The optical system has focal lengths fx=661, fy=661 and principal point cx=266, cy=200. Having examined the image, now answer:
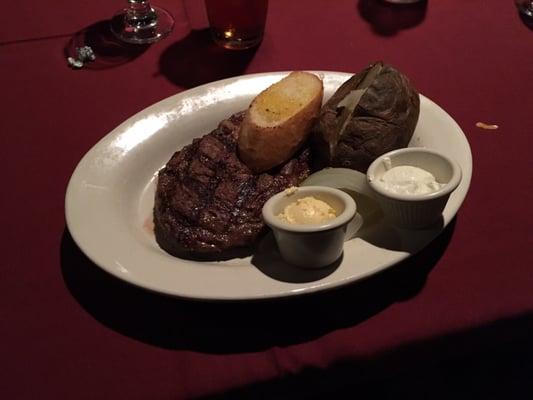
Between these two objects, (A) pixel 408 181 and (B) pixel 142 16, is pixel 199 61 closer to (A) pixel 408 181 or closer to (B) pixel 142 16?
(B) pixel 142 16

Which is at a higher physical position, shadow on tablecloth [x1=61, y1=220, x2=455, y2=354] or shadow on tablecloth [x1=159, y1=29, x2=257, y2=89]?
shadow on tablecloth [x1=159, y1=29, x2=257, y2=89]

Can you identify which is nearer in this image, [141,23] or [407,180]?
[407,180]

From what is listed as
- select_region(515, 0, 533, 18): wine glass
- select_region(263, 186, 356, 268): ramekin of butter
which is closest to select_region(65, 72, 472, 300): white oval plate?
select_region(263, 186, 356, 268): ramekin of butter

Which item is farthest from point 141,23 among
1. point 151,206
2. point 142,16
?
point 151,206

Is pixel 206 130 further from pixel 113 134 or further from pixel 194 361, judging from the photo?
pixel 194 361

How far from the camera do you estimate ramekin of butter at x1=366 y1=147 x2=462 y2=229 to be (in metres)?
0.89

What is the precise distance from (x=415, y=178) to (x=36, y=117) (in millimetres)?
792

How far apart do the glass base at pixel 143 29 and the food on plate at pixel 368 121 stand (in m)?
0.64

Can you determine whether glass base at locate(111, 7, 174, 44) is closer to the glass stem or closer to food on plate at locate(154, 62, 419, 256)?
the glass stem

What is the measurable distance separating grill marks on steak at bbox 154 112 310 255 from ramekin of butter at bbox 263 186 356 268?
80mm

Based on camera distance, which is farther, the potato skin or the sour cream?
the potato skin

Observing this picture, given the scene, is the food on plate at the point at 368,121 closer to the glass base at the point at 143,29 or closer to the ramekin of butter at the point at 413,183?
the ramekin of butter at the point at 413,183

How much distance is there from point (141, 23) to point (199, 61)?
223 mm

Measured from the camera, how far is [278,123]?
3.37 feet
